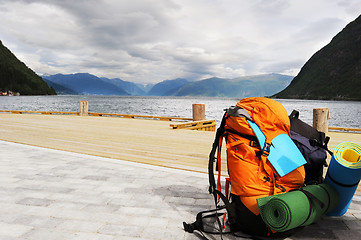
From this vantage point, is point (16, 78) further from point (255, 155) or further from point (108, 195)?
point (255, 155)

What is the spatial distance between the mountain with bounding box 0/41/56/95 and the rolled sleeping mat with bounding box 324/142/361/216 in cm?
17662

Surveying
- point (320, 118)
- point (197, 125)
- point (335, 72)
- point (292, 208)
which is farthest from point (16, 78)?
point (335, 72)

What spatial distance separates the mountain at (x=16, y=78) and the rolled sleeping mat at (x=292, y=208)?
17644cm

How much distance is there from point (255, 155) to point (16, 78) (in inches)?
7237

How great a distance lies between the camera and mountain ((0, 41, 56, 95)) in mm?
143250

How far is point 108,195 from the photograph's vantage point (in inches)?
128

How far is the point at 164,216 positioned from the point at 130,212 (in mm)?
412

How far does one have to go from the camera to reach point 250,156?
223 cm

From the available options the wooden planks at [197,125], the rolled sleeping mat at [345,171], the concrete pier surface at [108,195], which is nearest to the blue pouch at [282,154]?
the rolled sleeping mat at [345,171]

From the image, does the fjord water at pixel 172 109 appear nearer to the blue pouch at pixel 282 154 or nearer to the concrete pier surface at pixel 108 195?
the concrete pier surface at pixel 108 195

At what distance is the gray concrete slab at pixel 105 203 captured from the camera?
7.73 ft

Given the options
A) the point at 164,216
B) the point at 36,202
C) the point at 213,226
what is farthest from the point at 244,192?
→ the point at 36,202

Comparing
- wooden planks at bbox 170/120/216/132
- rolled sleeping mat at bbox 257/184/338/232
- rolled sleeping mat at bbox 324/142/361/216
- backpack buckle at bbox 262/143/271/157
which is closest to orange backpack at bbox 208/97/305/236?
backpack buckle at bbox 262/143/271/157

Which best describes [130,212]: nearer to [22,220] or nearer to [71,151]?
[22,220]
